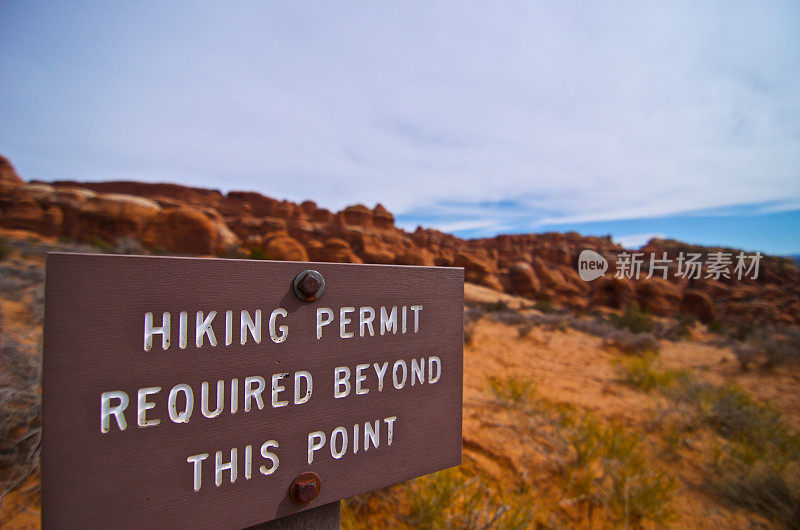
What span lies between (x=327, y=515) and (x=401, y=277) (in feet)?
3.33

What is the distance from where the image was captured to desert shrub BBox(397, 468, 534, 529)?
204 centimetres

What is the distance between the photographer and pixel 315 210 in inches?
1746

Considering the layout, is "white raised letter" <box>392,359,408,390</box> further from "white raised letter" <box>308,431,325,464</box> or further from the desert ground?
the desert ground

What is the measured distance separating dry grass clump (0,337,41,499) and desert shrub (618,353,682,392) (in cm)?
687

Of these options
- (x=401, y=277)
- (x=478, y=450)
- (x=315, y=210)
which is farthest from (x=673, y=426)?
(x=315, y=210)

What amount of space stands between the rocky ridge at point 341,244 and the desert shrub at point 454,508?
10627mm

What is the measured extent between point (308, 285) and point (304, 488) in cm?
72

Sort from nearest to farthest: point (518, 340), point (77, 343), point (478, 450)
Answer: point (77, 343) < point (478, 450) < point (518, 340)

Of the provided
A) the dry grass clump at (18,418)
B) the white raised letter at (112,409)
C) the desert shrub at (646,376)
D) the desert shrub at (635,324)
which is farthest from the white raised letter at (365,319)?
the desert shrub at (635,324)

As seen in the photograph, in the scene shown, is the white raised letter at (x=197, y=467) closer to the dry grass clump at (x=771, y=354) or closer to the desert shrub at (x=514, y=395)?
the desert shrub at (x=514, y=395)

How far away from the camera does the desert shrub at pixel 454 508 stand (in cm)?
204

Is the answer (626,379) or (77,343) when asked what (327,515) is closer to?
(77,343)

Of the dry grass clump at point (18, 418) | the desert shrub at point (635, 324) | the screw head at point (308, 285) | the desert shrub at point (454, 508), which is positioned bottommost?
the desert shrub at point (635, 324)

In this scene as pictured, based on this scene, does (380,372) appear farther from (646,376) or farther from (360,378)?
(646,376)
